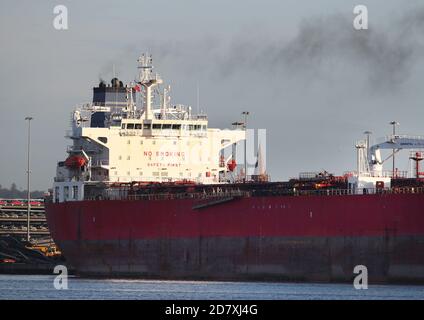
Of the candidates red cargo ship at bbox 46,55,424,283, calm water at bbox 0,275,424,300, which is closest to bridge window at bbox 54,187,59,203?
red cargo ship at bbox 46,55,424,283

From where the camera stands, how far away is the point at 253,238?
58.0m

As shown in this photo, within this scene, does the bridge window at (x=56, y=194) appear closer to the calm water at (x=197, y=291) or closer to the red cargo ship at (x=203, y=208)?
the red cargo ship at (x=203, y=208)

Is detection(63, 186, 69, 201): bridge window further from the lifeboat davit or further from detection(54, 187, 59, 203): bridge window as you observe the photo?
the lifeboat davit

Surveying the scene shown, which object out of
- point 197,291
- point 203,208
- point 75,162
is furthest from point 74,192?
point 197,291

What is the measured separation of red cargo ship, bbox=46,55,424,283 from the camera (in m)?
54.5

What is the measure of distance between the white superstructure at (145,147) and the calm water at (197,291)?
7904mm

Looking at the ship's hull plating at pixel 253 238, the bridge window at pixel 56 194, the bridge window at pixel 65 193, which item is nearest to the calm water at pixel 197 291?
the ship's hull plating at pixel 253 238

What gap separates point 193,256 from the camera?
2362 inches

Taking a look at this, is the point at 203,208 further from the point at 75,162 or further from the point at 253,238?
the point at 75,162

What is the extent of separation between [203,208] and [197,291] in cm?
796

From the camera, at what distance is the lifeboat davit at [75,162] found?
66188 millimetres

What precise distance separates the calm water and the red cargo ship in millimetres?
1428
